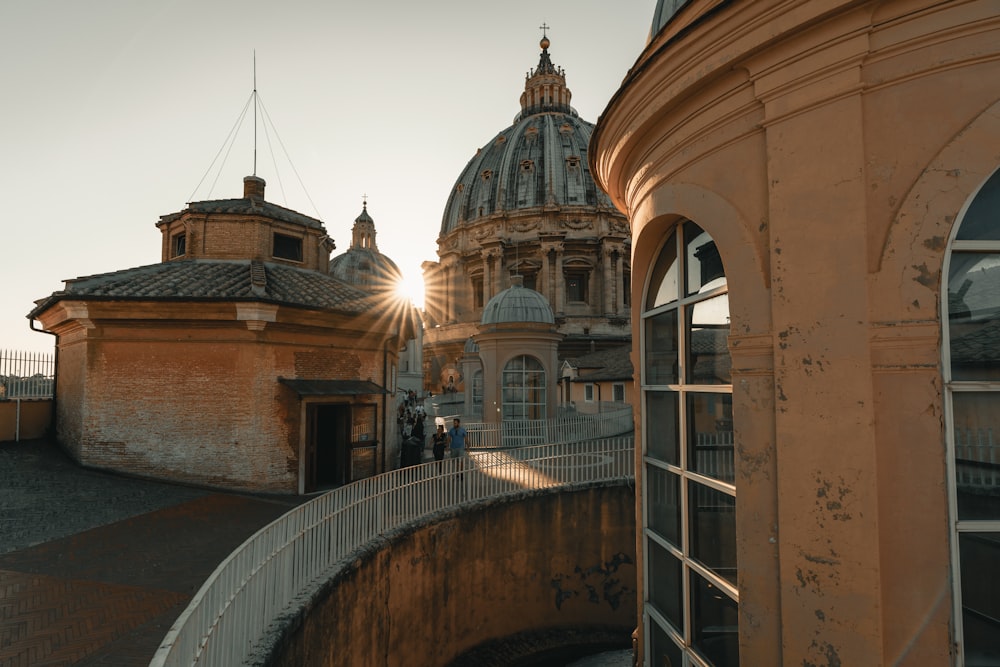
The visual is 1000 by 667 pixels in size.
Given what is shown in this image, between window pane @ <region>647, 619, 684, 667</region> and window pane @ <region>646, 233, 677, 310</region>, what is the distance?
2.87 metres

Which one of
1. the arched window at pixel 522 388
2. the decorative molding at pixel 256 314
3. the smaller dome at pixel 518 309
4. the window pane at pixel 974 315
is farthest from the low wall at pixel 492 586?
the smaller dome at pixel 518 309

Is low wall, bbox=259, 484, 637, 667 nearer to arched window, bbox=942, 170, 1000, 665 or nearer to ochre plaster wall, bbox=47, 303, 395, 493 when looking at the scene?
ochre plaster wall, bbox=47, 303, 395, 493

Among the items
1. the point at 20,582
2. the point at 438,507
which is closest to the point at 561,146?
the point at 438,507

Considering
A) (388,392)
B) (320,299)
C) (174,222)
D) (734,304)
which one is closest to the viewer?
(734,304)

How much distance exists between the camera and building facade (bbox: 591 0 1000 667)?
9.24 feet

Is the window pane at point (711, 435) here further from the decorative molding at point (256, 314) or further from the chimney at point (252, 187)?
the chimney at point (252, 187)

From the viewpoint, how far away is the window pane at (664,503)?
445cm

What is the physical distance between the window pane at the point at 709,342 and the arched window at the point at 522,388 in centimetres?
1700

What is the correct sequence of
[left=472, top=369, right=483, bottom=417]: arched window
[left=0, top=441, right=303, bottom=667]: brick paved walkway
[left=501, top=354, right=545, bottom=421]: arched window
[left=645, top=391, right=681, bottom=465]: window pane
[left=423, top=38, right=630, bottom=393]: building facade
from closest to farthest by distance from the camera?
[left=645, top=391, right=681, bottom=465]: window pane, [left=0, top=441, right=303, bottom=667]: brick paved walkway, [left=501, top=354, right=545, bottom=421]: arched window, [left=472, top=369, right=483, bottom=417]: arched window, [left=423, top=38, right=630, bottom=393]: building facade

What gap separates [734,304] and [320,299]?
11.0m

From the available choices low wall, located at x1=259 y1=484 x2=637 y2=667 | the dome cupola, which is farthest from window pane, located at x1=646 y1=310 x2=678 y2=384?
the dome cupola

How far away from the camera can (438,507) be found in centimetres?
1008

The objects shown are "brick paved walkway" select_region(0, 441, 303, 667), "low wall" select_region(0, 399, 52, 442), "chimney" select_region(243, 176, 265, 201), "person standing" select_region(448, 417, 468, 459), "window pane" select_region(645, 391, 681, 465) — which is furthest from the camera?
"chimney" select_region(243, 176, 265, 201)

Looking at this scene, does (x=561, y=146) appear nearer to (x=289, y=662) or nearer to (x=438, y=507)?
(x=438, y=507)
